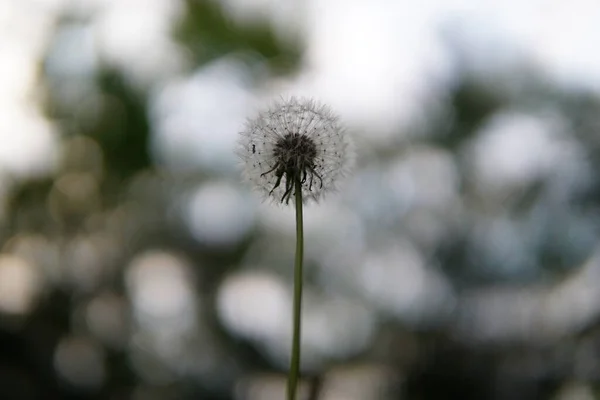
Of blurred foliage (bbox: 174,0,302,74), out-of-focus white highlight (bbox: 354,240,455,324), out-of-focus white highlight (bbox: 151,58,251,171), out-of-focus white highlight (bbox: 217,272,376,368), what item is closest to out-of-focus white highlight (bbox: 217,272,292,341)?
out-of-focus white highlight (bbox: 217,272,376,368)

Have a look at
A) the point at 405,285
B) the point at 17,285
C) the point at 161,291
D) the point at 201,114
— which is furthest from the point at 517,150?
the point at 17,285

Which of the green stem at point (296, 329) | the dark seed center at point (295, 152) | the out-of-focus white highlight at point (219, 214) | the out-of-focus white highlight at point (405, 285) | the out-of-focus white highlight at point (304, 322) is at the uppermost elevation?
the out-of-focus white highlight at point (219, 214)

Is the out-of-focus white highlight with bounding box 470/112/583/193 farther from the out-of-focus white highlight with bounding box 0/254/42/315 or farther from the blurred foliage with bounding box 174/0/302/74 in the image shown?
the out-of-focus white highlight with bounding box 0/254/42/315

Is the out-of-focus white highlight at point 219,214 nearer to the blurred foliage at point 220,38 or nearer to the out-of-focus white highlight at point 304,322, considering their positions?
the out-of-focus white highlight at point 304,322

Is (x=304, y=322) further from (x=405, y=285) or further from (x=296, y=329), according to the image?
(x=296, y=329)

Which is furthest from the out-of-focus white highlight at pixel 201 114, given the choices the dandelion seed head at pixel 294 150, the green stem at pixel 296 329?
the green stem at pixel 296 329
